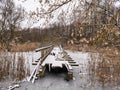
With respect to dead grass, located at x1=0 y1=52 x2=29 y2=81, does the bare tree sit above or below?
above

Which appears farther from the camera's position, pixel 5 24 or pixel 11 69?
pixel 5 24

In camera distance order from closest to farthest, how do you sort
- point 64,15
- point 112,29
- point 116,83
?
point 112,29
point 64,15
point 116,83

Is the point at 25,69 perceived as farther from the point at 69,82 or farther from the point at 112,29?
the point at 112,29

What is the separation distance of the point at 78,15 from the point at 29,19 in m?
0.59

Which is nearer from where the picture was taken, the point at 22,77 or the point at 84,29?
the point at 84,29

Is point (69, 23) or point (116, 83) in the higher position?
Answer: point (69, 23)

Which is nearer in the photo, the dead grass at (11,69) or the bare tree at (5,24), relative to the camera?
the bare tree at (5,24)

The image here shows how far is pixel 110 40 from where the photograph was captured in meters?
2.59

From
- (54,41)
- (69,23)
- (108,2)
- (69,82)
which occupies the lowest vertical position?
(69,82)

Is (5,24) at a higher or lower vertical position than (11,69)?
higher

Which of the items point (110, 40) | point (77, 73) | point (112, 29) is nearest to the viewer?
point (112, 29)

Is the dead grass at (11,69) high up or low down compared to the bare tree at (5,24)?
down

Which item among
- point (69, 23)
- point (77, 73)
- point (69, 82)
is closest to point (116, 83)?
point (69, 82)

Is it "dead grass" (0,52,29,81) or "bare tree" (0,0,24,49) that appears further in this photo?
"dead grass" (0,52,29,81)
